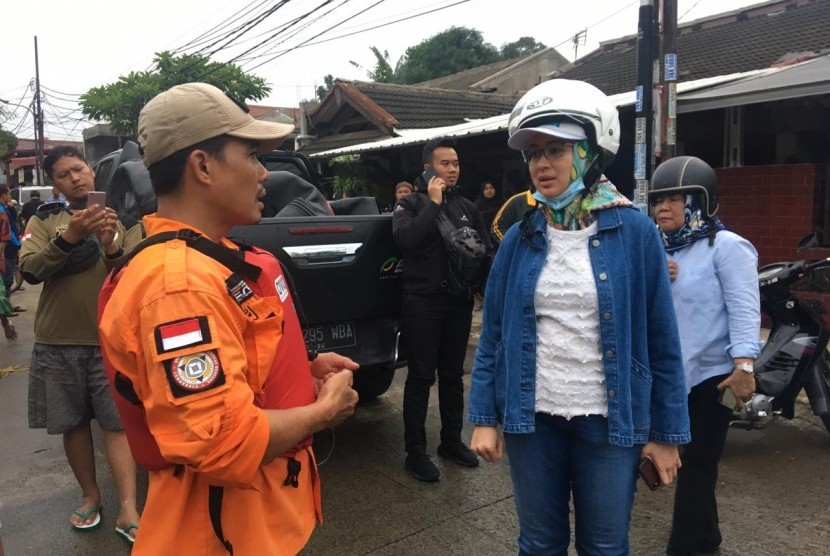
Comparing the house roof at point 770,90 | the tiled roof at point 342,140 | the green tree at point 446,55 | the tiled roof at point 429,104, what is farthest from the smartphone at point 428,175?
the green tree at point 446,55

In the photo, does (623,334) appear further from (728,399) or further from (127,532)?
(127,532)

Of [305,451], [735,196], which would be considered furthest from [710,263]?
[735,196]

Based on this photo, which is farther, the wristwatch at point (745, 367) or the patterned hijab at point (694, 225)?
the patterned hijab at point (694, 225)

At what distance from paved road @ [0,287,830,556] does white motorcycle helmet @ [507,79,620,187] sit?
1.98 metres

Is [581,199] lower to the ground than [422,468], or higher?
higher

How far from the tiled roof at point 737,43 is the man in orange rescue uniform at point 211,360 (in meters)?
10.3

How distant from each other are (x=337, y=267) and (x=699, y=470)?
7.13 ft

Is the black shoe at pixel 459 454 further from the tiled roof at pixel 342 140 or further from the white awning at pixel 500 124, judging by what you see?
the tiled roof at pixel 342 140

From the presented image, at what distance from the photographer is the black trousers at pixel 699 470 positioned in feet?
9.38

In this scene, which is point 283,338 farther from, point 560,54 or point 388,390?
point 560,54

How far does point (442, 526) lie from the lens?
10.9 feet

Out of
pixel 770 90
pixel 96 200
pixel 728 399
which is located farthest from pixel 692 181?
pixel 770 90

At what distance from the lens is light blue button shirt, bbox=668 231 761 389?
8.95 feet

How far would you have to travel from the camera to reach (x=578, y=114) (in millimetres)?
1980
